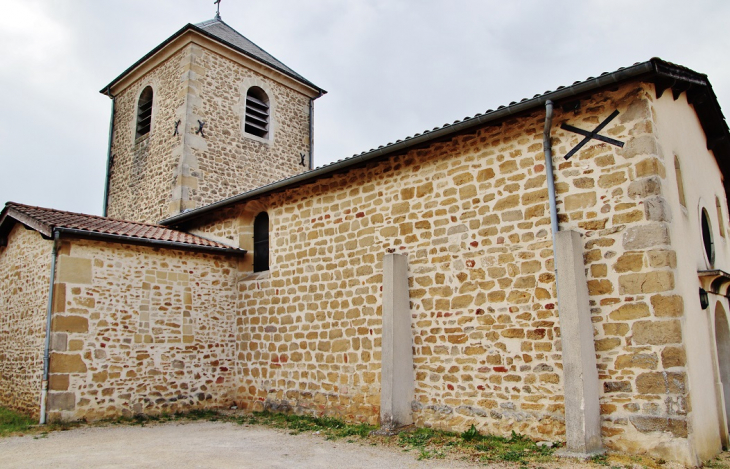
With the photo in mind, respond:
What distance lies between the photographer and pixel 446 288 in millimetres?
6906

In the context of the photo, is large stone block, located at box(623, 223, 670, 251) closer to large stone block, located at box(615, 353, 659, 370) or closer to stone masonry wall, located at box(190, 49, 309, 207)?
large stone block, located at box(615, 353, 659, 370)

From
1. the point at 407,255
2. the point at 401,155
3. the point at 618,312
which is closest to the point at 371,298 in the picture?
the point at 407,255

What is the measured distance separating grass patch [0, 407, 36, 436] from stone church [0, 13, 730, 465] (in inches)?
7.9

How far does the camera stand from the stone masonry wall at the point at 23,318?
325 inches

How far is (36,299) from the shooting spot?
8641 mm

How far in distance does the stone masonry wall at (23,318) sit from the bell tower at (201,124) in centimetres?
363

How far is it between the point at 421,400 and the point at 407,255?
195cm

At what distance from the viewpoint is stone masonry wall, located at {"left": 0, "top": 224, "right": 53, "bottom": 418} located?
325 inches

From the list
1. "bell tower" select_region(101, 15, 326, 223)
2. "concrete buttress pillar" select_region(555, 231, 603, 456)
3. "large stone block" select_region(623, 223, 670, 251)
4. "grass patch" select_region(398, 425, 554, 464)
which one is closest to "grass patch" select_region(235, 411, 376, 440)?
"grass patch" select_region(398, 425, 554, 464)

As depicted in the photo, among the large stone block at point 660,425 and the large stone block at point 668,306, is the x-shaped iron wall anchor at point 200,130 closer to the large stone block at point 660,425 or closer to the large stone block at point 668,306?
the large stone block at point 668,306

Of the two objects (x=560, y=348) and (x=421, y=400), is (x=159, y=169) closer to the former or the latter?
(x=421, y=400)

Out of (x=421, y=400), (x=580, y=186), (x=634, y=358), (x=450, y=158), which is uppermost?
(x=450, y=158)

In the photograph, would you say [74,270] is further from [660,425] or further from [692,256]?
[692,256]

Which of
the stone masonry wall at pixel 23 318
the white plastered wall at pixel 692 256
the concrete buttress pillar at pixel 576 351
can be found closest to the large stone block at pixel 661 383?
the white plastered wall at pixel 692 256
